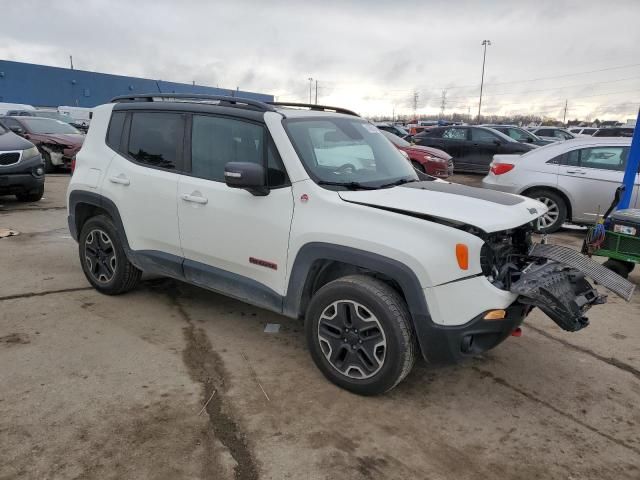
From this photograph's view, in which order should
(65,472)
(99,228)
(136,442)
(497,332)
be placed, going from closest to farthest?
1. (65,472)
2. (136,442)
3. (497,332)
4. (99,228)

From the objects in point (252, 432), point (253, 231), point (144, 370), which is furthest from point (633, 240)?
point (144, 370)

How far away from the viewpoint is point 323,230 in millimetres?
3275

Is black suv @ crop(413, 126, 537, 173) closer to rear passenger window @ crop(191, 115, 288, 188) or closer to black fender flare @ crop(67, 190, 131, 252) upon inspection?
rear passenger window @ crop(191, 115, 288, 188)

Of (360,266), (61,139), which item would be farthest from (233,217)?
(61,139)

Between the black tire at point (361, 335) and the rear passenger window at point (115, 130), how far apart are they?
2.53 m

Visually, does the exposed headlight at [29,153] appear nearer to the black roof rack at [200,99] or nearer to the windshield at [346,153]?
the black roof rack at [200,99]

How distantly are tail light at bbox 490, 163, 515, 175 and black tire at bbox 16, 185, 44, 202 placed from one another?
27.0 ft

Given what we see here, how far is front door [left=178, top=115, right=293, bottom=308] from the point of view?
11.6 feet

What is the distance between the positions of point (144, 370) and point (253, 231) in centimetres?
121

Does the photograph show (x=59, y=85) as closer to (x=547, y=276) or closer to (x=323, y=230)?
(x=323, y=230)

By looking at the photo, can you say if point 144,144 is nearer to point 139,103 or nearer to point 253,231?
point 139,103

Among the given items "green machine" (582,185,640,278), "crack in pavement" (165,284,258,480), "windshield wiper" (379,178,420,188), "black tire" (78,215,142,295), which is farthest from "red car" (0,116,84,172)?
"green machine" (582,185,640,278)

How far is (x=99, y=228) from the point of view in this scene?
4781 mm

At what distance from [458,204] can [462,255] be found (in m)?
0.47
